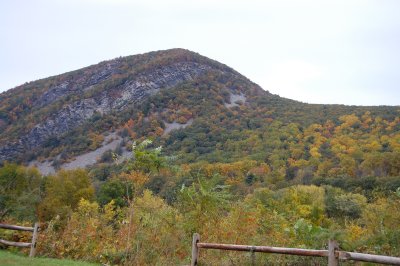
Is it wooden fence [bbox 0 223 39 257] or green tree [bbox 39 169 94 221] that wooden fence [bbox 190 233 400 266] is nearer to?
wooden fence [bbox 0 223 39 257]

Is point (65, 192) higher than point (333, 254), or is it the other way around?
point (333, 254)

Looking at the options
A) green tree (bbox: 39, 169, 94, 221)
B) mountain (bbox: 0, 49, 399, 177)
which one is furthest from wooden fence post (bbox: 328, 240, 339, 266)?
mountain (bbox: 0, 49, 399, 177)

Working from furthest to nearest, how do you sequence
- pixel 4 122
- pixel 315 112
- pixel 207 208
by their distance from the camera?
pixel 4 122 → pixel 315 112 → pixel 207 208

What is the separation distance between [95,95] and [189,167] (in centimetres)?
5998

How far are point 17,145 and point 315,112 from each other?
6639 cm

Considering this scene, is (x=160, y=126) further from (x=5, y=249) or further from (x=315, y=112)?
(x=5, y=249)

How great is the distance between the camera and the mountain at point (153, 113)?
82.5 meters

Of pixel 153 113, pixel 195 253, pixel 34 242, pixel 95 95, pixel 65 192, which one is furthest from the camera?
pixel 95 95

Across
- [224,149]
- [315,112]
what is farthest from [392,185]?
[315,112]

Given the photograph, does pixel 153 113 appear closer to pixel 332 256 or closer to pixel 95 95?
pixel 95 95

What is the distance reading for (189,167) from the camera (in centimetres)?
6162

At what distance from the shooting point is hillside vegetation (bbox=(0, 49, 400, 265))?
1032cm

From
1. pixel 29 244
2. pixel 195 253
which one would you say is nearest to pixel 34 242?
pixel 29 244

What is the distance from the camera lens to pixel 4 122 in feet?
344
